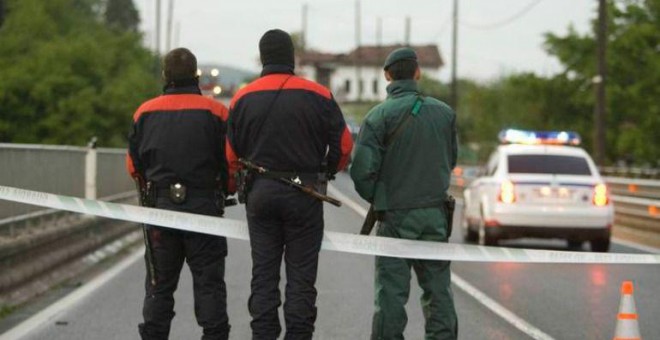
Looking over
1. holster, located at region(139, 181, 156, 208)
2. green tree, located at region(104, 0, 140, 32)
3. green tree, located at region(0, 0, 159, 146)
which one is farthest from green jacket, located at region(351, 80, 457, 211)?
green tree, located at region(104, 0, 140, 32)

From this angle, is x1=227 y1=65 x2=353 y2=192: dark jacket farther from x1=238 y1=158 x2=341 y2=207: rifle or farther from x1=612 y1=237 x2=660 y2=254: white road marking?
x1=612 y1=237 x2=660 y2=254: white road marking

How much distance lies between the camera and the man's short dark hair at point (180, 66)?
308 inches

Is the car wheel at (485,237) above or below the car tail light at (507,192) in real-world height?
below

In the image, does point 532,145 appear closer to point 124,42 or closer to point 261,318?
point 261,318

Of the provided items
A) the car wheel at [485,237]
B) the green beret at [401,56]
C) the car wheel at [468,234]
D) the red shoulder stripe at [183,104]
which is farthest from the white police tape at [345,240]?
the car wheel at [468,234]

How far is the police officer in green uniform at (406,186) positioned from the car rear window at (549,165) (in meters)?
10.7

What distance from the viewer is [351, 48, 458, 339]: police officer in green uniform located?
7633mm

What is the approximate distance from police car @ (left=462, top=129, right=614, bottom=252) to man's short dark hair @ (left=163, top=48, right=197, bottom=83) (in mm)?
10763

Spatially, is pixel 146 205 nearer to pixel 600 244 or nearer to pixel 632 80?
pixel 600 244

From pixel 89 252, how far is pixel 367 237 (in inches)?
351

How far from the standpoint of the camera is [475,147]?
100 metres

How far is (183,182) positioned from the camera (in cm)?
777

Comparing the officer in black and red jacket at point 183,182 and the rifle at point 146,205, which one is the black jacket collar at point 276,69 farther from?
the rifle at point 146,205

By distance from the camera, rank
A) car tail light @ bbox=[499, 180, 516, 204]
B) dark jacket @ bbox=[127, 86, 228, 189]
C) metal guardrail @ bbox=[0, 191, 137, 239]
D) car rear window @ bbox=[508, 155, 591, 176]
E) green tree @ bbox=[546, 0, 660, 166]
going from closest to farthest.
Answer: dark jacket @ bbox=[127, 86, 228, 189]
metal guardrail @ bbox=[0, 191, 137, 239]
car tail light @ bbox=[499, 180, 516, 204]
car rear window @ bbox=[508, 155, 591, 176]
green tree @ bbox=[546, 0, 660, 166]
